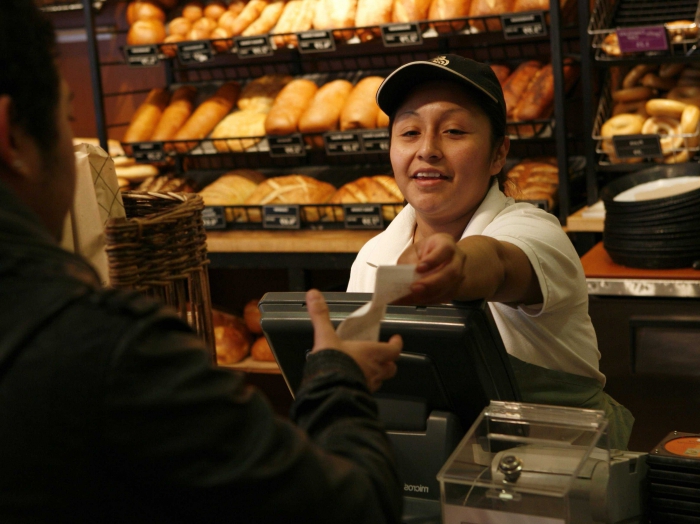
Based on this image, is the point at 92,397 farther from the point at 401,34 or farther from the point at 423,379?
the point at 401,34

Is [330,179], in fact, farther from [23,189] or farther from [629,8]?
[23,189]

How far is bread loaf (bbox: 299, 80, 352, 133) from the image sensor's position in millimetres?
3145

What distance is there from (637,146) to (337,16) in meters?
1.24

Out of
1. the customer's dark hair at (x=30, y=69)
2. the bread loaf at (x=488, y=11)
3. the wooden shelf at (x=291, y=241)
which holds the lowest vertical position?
the wooden shelf at (x=291, y=241)

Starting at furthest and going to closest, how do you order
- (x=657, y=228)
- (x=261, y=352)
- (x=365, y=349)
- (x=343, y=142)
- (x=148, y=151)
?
(x=148, y=151)
(x=261, y=352)
(x=343, y=142)
(x=657, y=228)
(x=365, y=349)

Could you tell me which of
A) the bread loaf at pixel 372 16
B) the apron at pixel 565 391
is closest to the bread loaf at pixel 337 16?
the bread loaf at pixel 372 16

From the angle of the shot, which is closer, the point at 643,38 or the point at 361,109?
the point at 643,38

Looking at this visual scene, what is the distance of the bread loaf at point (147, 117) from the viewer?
138 inches

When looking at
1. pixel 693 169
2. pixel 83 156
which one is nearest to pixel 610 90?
pixel 693 169

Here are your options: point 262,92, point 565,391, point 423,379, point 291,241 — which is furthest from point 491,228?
point 262,92

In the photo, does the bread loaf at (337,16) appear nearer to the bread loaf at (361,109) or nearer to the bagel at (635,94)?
the bread loaf at (361,109)

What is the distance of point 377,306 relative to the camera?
815 mm

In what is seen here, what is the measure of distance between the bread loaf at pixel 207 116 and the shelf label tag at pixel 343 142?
62cm

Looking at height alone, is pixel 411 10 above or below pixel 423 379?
above
